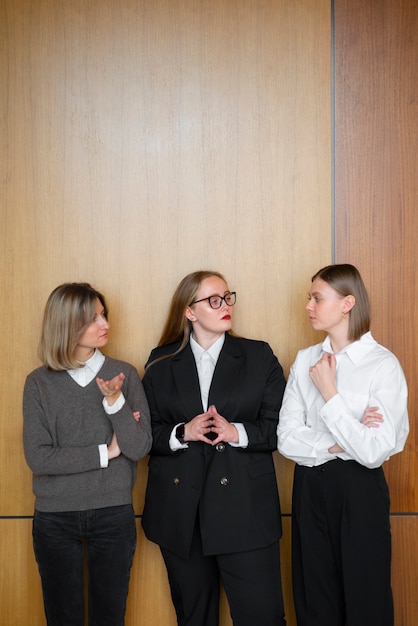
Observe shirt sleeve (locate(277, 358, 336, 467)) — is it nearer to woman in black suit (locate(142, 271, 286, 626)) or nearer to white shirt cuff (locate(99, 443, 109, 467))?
woman in black suit (locate(142, 271, 286, 626))

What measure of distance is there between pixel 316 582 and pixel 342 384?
2.65 feet

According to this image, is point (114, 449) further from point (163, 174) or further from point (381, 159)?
point (381, 159)

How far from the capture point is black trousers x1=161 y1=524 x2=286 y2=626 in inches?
112

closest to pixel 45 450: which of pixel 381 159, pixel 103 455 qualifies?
pixel 103 455

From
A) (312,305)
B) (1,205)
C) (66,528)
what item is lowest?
(66,528)

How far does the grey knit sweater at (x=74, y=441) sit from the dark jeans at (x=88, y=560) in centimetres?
5

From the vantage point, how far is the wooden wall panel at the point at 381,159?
3336mm

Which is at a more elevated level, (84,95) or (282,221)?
(84,95)

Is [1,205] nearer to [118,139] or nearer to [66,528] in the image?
[118,139]

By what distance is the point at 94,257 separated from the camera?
3.38 m

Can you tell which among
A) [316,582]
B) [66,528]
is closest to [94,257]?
[66,528]

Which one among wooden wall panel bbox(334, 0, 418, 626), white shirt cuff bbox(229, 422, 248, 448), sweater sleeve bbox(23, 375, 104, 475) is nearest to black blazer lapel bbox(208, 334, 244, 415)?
white shirt cuff bbox(229, 422, 248, 448)

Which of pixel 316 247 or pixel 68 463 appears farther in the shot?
pixel 316 247

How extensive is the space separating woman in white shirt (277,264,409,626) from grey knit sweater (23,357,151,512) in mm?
666
